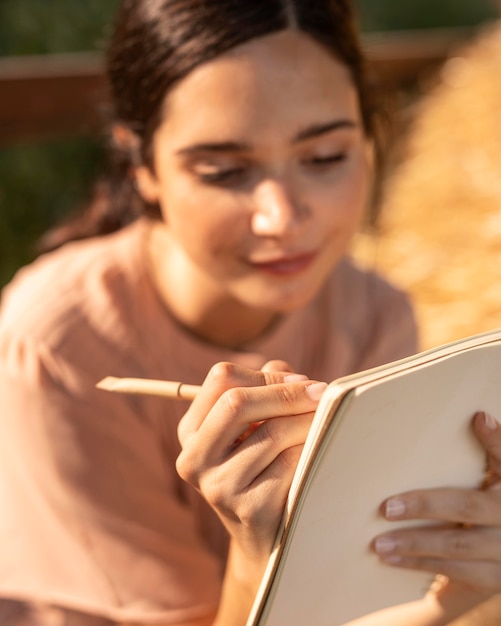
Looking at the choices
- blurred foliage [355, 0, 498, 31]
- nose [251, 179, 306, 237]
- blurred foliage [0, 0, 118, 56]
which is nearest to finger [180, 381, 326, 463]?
nose [251, 179, 306, 237]

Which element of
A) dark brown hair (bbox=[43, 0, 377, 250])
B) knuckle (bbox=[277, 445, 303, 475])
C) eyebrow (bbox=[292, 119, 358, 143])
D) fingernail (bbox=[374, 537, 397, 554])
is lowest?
fingernail (bbox=[374, 537, 397, 554])

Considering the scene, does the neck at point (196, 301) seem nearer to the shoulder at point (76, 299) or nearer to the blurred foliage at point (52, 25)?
the shoulder at point (76, 299)

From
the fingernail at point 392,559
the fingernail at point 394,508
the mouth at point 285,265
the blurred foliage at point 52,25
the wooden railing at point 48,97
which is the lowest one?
the fingernail at point 392,559

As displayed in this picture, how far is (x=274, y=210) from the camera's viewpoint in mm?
804

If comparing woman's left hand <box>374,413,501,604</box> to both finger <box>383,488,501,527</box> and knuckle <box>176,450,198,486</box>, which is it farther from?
knuckle <box>176,450,198,486</box>

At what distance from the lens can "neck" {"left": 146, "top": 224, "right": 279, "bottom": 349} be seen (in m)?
1.02

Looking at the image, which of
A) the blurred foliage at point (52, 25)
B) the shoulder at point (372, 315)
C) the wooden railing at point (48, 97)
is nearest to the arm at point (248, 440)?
the shoulder at point (372, 315)

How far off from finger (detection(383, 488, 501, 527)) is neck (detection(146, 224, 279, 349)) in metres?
0.42

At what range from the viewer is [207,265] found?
0.88 metres

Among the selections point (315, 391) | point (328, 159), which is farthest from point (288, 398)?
point (328, 159)

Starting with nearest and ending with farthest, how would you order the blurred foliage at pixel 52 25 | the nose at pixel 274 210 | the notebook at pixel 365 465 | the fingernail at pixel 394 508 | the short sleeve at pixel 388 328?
the notebook at pixel 365 465, the fingernail at pixel 394 508, the nose at pixel 274 210, the short sleeve at pixel 388 328, the blurred foliage at pixel 52 25

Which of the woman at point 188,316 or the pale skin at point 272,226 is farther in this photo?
the woman at point 188,316

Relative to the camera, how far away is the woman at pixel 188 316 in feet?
2.65

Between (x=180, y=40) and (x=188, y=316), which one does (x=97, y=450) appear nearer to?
(x=188, y=316)
